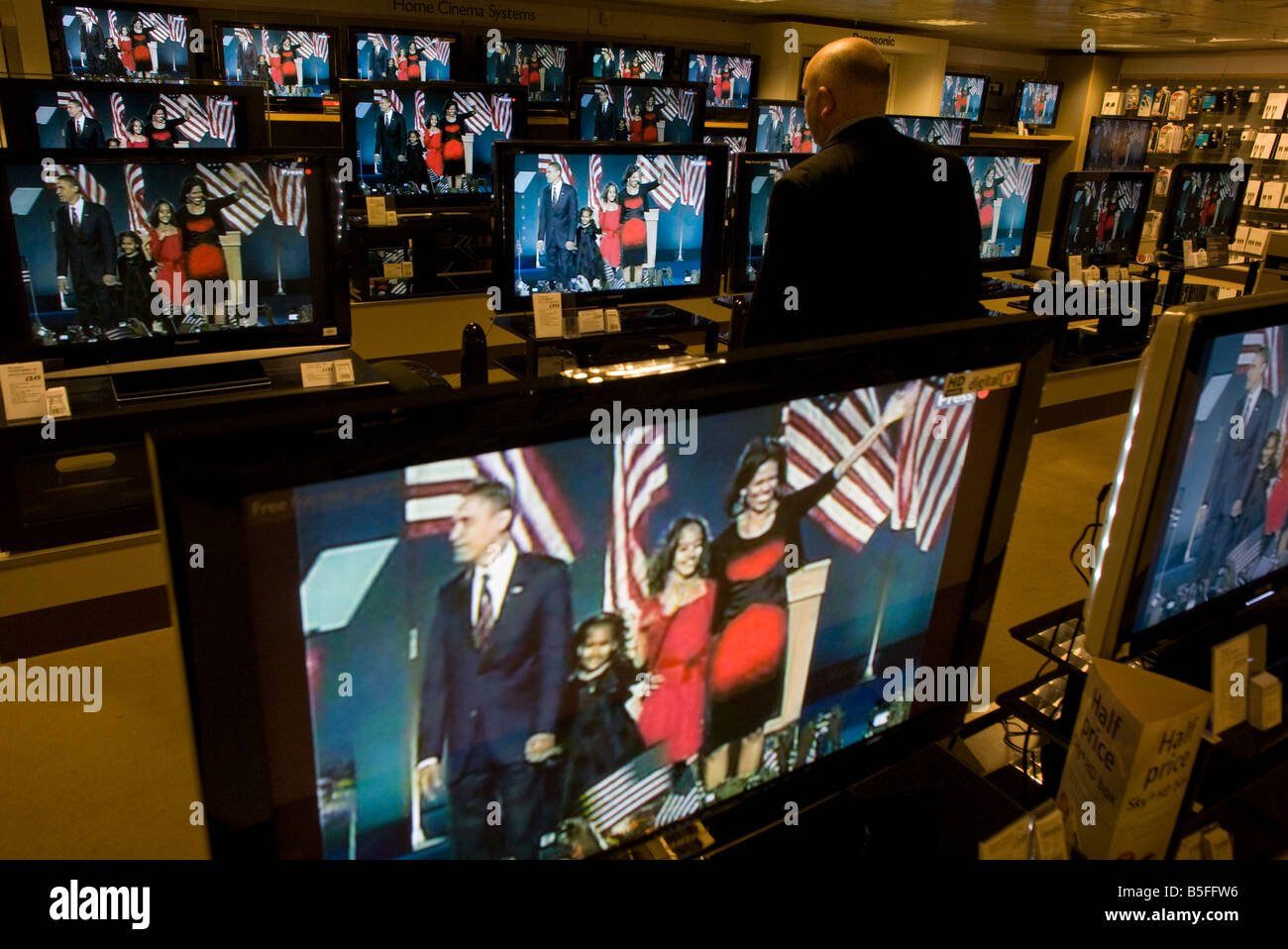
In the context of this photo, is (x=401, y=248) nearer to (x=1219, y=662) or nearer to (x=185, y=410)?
(x=185, y=410)

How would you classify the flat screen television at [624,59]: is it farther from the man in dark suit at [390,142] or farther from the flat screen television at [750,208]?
the flat screen television at [750,208]

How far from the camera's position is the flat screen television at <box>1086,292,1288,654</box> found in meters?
1.05

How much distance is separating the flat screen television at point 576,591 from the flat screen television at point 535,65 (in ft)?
28.2

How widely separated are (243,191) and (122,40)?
250 inches

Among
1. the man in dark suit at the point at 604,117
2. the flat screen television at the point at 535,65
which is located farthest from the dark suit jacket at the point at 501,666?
the flat screen television at the point at 535,65

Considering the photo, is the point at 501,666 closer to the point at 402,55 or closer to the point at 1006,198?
the point at 1006,198

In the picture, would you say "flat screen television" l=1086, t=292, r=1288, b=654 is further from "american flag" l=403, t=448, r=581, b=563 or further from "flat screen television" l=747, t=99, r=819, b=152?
"flat screen television" l=747, t=99, r=819, b=152

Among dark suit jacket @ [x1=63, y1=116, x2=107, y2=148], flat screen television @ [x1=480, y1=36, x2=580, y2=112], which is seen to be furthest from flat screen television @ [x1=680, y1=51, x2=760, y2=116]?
dark suit jacket @ [x1=63, y1=116, x2=107, y2=148]

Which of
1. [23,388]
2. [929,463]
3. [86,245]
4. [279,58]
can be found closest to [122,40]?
[279,58]

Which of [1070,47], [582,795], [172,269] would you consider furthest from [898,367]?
[1070,47]
